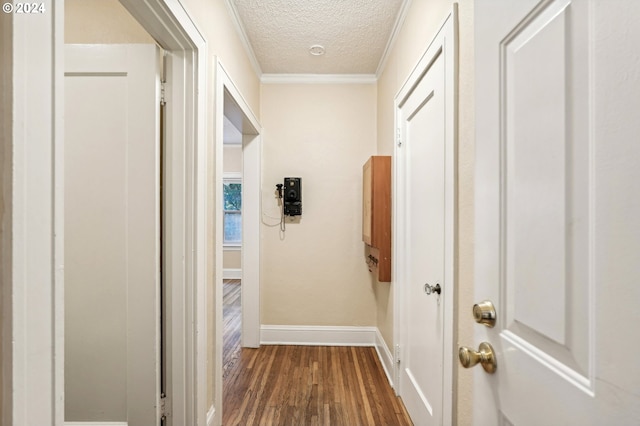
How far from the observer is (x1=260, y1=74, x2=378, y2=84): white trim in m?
2.84

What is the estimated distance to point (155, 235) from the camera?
126 cm

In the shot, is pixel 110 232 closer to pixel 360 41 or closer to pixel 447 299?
pixel 447 299

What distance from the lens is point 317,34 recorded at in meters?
2.20

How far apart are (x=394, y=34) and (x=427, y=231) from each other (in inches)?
60.5

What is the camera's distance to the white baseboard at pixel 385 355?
2.22 meters

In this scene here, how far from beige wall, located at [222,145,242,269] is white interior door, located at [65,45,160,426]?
4587mm

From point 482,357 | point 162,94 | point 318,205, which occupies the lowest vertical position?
point 482,357

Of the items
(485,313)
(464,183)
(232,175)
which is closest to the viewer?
(485,313)

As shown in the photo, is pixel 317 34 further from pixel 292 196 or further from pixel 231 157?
pixel 231 157

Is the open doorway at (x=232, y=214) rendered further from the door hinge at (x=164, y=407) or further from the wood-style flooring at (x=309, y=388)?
the door hinge at (x=164, y=407)

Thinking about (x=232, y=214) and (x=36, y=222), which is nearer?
(x=36, y=222)

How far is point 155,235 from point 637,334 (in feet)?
4.68

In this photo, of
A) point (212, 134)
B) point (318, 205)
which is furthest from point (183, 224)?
point (318, 205)

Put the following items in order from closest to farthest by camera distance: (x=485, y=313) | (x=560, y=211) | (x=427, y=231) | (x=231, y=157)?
(x=560, y=211)
(x=485, y=313)
(x=427, y=231)
(x=231, y=157)
